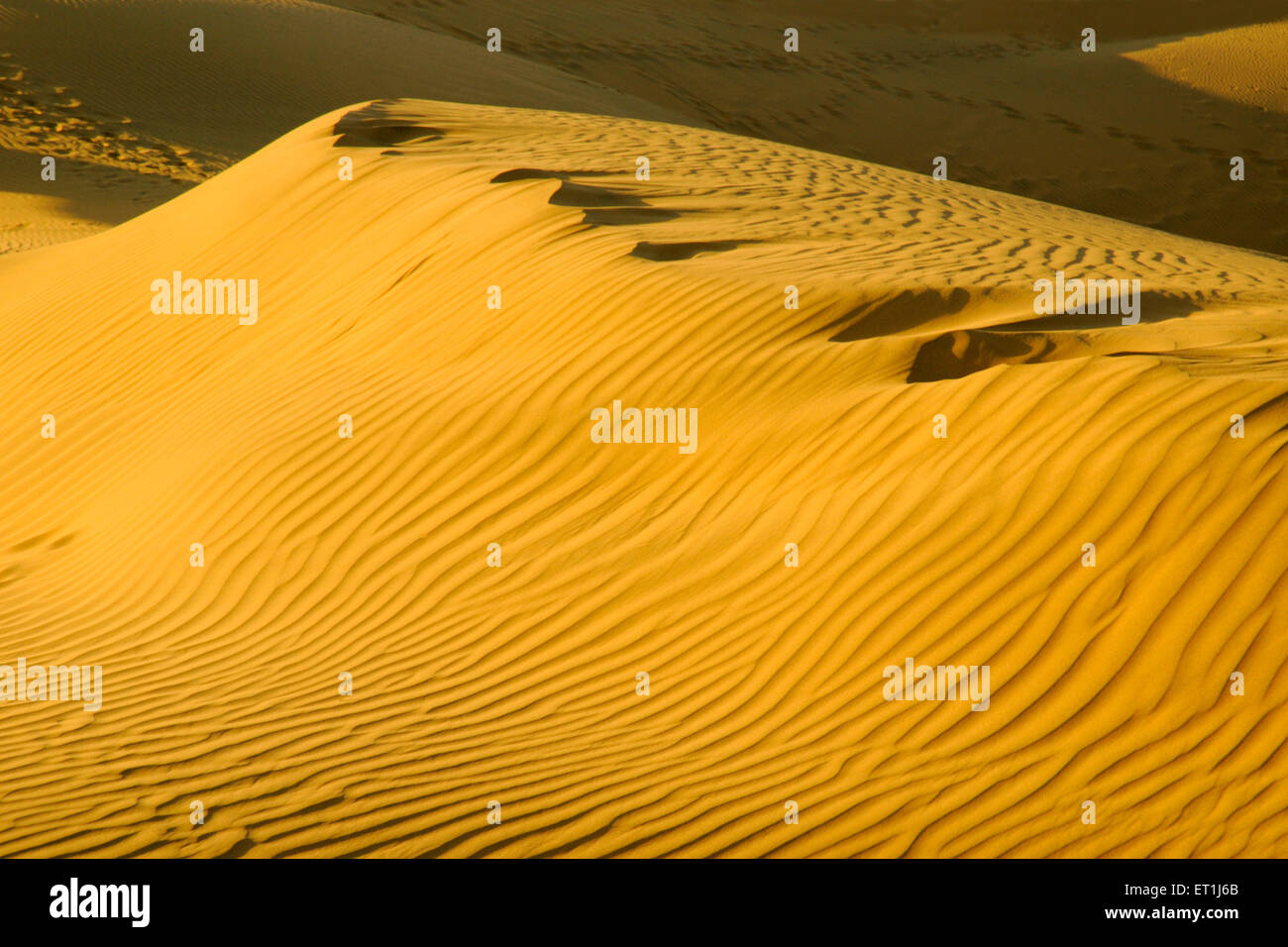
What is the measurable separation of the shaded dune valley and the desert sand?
2 centimetres

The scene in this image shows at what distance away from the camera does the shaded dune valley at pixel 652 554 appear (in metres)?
4.19

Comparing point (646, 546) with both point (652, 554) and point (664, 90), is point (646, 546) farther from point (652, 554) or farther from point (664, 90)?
point (664, 90)

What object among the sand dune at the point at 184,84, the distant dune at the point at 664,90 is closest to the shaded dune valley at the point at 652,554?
the distant dune at the point at 664,90

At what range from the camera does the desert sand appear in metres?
4.20

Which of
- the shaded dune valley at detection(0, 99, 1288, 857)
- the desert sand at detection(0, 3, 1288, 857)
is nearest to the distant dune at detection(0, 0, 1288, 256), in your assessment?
the desert sand at detection(0, 3, 1288, 857)

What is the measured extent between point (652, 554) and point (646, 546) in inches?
2.9

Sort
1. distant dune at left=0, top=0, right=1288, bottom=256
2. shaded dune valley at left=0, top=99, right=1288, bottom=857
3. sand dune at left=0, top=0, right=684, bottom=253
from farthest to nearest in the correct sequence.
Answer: distant dune at left=0, top=0, right=1288, bottom=256 → sand dune at left=0, top=0, right=684, bottom=253 → shaded dune valley at left=0, top=99, right=1288, bottom=857

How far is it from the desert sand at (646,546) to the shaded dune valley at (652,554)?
0.02 meters

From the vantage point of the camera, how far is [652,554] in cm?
577

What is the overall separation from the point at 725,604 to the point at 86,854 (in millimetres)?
2724

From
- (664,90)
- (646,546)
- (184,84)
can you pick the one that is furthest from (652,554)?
(664,90)

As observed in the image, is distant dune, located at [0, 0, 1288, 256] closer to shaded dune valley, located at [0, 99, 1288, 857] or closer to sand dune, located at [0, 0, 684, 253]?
sand dune, located at [0, 0, 684, 253]
